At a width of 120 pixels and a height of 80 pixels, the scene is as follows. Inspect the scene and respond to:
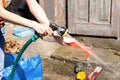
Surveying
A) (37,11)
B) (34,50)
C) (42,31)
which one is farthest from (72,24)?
(42,31)

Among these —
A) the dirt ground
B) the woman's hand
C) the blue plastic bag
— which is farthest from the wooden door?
the woman's hand

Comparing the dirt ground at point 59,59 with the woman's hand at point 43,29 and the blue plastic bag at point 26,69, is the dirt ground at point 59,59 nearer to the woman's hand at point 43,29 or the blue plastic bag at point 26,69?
the blue plastic bag at point 26,69

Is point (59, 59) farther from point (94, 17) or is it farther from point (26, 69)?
point (26, 69)

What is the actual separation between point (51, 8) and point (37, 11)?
→ 2.54 metres

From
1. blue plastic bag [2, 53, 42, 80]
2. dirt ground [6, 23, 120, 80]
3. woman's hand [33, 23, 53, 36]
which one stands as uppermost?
woman's hand [33, 23, 53, 36]

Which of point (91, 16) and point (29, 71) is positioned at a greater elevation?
point (91, 16)

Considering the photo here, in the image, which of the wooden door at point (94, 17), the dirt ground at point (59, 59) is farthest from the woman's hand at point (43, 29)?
the wooden door at point (94, 17)

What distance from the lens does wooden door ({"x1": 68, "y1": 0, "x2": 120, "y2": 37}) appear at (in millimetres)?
5289

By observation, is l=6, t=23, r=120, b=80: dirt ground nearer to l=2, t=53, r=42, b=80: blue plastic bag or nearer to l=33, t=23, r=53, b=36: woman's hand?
l=2, t=53, r=42, b=80: blue plastic bag

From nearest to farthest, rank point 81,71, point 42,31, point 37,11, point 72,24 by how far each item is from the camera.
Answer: point 42,31, point 37,11, point 81,71, point 72,24

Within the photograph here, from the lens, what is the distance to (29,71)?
13.4 ft

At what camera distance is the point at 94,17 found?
5449mm

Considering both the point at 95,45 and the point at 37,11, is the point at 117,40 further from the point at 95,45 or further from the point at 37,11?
the point at 37,11

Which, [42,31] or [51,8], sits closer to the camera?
[42,31]
